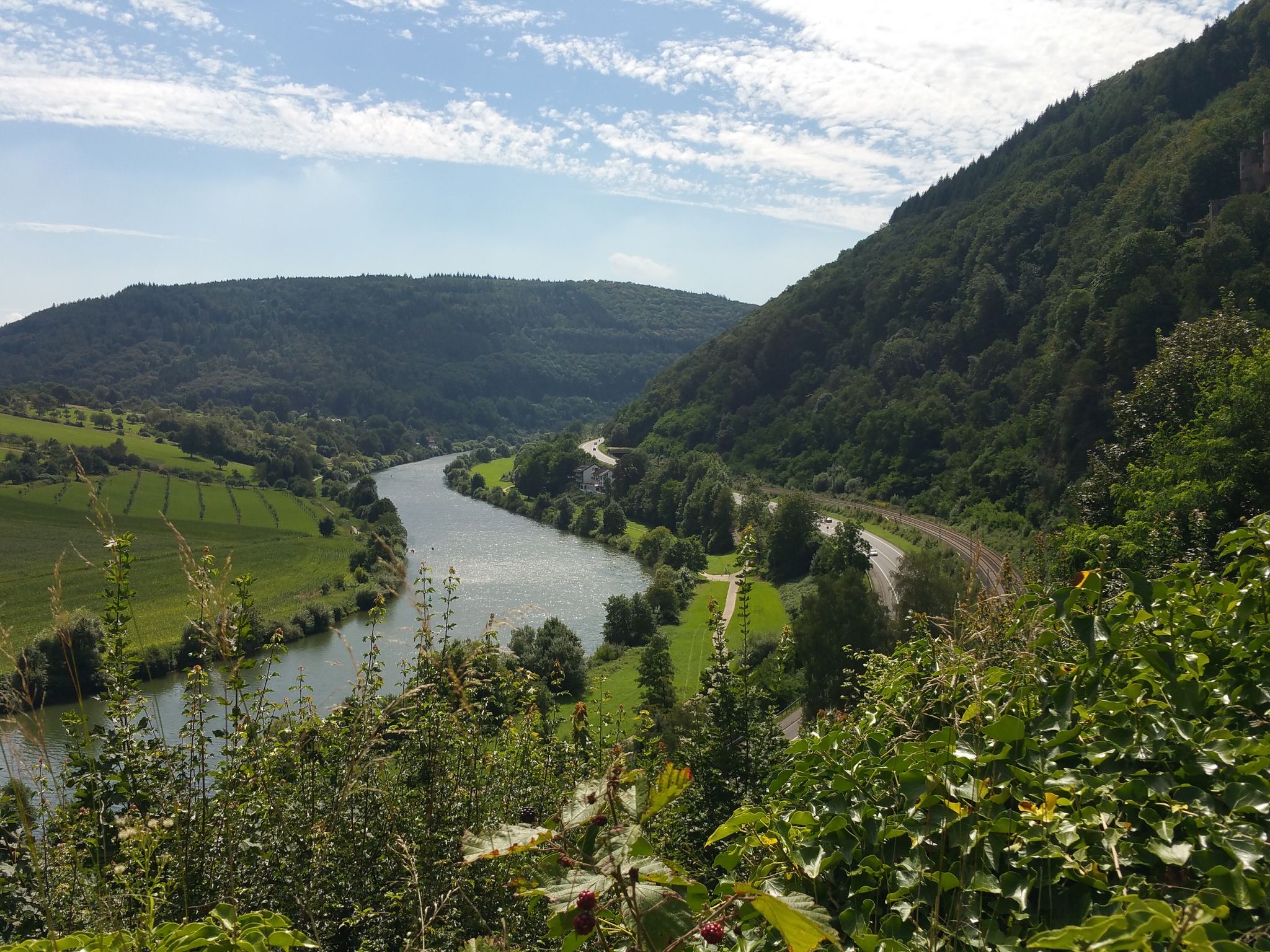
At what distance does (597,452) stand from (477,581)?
127ft

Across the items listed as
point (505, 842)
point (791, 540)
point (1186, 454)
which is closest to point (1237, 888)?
point (505, 842)

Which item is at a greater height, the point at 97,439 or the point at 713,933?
the point at 97,439

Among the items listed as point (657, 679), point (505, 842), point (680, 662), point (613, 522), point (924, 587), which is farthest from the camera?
point (613, 522)

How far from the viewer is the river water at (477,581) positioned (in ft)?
74.1

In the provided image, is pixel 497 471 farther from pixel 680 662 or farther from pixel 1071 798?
pixel 1071 798

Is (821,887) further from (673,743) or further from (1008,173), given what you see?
(1008,173)

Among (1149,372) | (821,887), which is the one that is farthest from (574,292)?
(821,887)

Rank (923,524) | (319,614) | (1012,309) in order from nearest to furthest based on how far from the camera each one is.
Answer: (319,614), (923,524), (1012,309)

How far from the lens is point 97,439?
62.7 meters

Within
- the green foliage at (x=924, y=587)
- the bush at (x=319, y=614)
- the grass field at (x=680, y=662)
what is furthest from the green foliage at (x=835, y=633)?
the bush at (x=319, y=614)

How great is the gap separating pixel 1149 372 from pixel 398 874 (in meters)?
14.5

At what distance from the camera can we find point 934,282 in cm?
5744

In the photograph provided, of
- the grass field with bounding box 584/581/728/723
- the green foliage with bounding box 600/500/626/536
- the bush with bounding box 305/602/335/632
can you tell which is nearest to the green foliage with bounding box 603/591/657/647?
the grass field with bounding box 584/581/728/723

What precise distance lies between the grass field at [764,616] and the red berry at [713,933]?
27310mm
